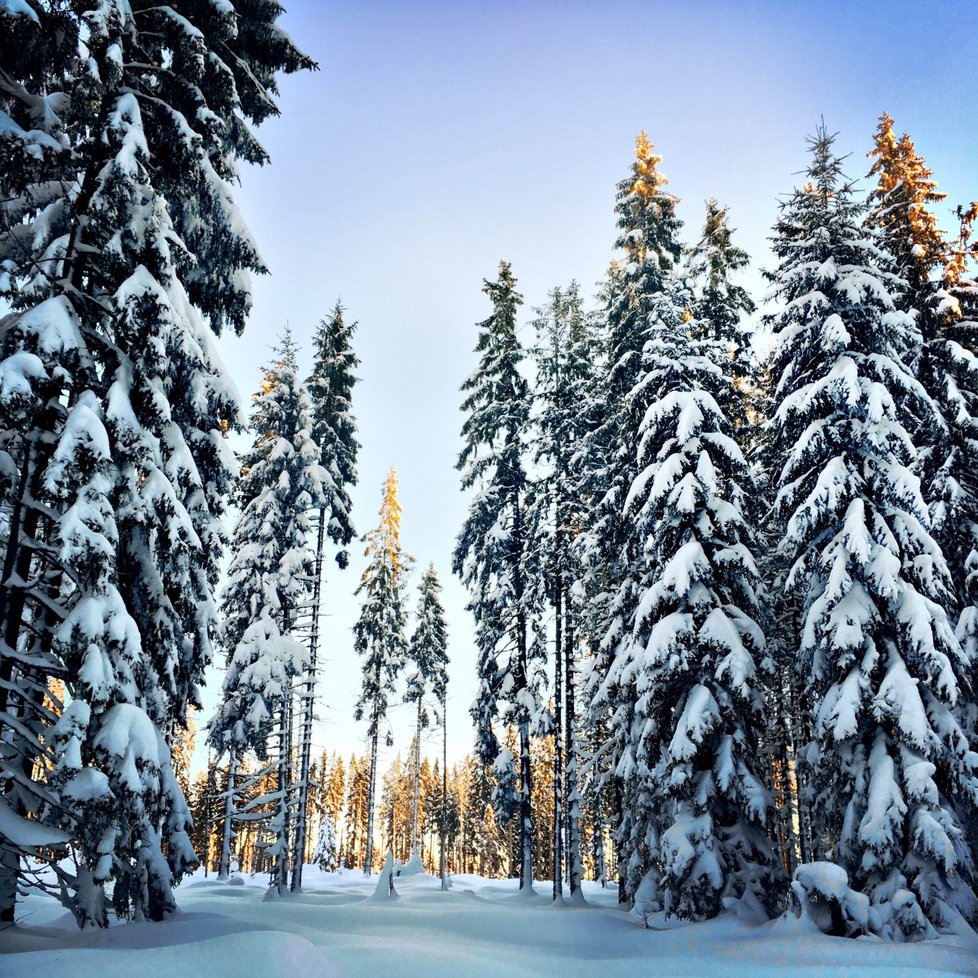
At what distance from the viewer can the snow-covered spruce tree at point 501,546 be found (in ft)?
71.2

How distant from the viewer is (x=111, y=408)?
26.5ft

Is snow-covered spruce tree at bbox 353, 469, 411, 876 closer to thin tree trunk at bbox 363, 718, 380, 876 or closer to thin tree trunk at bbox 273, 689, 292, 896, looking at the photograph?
thin tree trunk at bbox 363, 718, 380, 876

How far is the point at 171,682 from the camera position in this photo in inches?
358

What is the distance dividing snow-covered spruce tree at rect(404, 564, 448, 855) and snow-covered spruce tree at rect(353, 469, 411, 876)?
210 cm

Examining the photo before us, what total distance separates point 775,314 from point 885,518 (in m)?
5.46

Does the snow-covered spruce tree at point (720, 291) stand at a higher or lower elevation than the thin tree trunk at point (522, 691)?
higher

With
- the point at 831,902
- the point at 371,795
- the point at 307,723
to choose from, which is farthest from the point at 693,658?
the point at 371,795

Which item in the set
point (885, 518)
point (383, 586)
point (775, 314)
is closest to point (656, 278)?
point (775, 314)

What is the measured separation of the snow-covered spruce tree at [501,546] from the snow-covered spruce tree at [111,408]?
41.6 ft

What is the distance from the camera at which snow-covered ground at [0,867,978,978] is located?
6207 mm

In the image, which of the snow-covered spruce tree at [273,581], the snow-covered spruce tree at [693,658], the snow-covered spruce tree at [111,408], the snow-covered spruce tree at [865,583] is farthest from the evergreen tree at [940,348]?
the snow-covered spruce tree at [273,581]

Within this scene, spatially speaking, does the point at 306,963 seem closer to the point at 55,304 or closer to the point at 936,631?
the point at 55,304

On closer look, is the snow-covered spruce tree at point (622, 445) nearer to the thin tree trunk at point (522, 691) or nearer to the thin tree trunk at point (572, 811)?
the thin tree trunk at point (572, 811)

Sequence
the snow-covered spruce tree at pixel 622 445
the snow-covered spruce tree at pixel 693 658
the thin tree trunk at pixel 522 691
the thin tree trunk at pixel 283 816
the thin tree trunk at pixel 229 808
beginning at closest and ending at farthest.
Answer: the snow-covered spruce tree at pixel 693 658 → the snow-covered spruce tree at pixel 622 445 → the thin tree trunk at pixel 283 816 → the thin tree trunk at pixel 522 691 → the thin tree trunk at pixel 229 808
